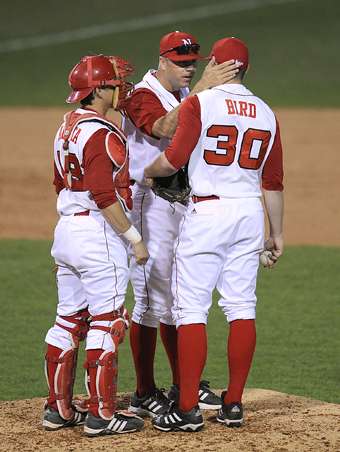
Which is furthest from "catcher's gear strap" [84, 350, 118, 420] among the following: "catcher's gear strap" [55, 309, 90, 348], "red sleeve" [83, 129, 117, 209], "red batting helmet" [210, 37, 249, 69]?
"red batting helmet" [210, 37, 249, 69]

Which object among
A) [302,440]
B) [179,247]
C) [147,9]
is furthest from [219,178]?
[147,9]

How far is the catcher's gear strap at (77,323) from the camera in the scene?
19.6 ft

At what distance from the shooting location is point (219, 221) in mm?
5762

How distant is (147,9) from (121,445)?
25.9 metres

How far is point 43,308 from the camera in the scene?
366 inches

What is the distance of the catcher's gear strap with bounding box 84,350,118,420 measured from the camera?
5.74m

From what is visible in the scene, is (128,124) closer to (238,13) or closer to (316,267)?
(316,267)

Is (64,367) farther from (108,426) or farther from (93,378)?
(108,426)

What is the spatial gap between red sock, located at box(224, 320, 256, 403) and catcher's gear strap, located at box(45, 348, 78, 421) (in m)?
0.86

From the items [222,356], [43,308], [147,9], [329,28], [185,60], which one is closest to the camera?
[185,60]

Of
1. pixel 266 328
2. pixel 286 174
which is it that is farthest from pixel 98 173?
pixel 286 174

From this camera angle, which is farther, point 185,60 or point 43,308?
point 43,308

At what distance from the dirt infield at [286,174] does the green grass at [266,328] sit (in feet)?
4.09

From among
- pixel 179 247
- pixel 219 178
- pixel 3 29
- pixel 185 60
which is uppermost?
pixel 3 29
